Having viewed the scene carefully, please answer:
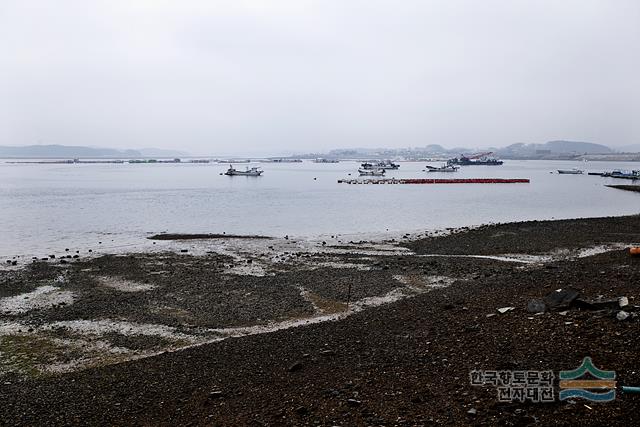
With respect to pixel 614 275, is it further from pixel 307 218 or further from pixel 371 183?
pixel 371 183

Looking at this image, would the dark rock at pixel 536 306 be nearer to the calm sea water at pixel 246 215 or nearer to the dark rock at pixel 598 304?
the dark rock at pixel 598 304

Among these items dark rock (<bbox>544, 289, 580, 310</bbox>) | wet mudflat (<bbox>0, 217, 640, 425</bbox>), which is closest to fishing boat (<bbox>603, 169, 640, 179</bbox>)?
wet mudflat (<bbox>0, 217, 640, 425</bbox>)

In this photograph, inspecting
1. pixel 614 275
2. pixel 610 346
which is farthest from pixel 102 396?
pixel 614 275

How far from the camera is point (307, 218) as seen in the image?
45.6m

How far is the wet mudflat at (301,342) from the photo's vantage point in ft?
24.5

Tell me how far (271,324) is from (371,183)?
93.4 m

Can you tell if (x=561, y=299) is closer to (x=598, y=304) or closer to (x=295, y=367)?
(x=598, y=304)

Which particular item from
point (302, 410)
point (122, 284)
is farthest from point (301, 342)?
point (122, 284)

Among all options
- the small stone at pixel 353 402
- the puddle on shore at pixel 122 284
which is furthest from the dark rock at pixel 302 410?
the puddle on shore at pixel 122 284
